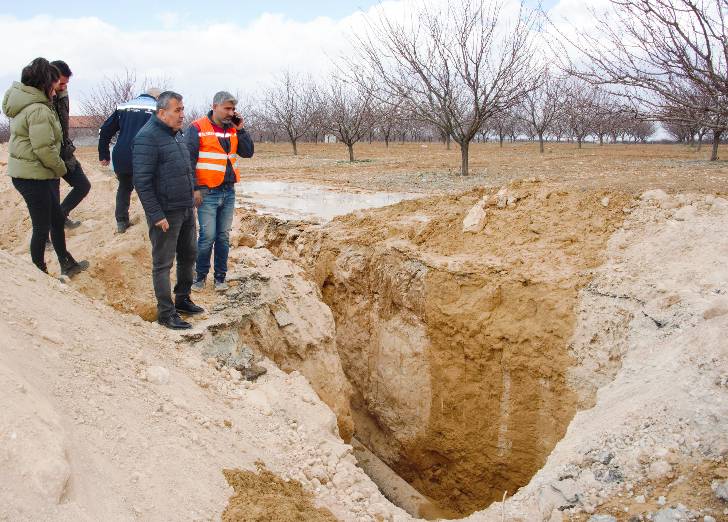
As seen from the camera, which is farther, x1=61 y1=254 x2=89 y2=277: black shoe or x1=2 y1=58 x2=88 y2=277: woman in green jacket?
x1=61 y1=254 x2=89 y2=277: black shoe

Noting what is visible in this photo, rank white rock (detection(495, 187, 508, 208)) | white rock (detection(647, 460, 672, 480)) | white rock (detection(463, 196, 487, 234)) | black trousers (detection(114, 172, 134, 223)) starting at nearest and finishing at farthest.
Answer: white rock (detection(647, 460, 672, 480)) < black trousers (detection(114, 172, 134, 223)) < white rock (detection(463, 196, 487, 234)) < white rock (detection(495, 187, 508, 208))

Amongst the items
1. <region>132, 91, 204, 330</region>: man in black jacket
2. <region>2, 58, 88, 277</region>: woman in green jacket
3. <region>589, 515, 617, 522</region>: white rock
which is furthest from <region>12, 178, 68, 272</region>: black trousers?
<region>589, 515, 617, 522</region>: white rock

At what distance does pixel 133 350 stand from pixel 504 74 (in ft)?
42.1

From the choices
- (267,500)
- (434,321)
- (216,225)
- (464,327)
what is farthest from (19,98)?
(464,327)

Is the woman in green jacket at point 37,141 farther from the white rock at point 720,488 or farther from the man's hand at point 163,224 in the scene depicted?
the white rock at point 720,488

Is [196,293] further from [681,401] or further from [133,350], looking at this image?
[681,401]

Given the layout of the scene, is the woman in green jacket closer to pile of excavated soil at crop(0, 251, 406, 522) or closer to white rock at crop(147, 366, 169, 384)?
pile of excavated soil at crop(0, 251, 406, 522)

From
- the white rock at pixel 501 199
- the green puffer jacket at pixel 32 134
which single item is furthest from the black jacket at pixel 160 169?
the white rock at pixel 501 199

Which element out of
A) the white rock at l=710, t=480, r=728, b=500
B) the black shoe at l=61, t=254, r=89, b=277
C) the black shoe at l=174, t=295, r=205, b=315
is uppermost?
the black shoe at l=61, t=254, r=89, b=277

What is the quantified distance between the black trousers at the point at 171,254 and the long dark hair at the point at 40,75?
122 centimetres

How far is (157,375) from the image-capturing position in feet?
11.3

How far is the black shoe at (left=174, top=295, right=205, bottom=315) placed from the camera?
4.69 m

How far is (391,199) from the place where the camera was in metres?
10.0

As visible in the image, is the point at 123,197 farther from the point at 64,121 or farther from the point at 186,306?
the point at 186,306
